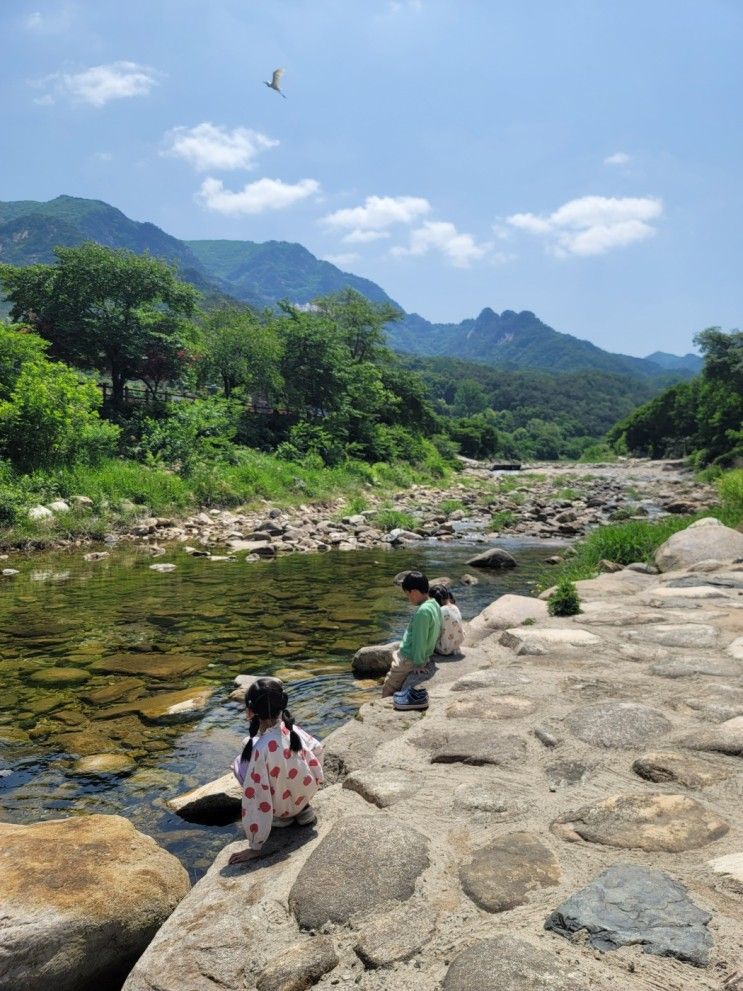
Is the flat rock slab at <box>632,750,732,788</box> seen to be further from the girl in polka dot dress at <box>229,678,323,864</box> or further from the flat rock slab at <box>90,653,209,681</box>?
the flat rock slab at <box>90,653,209,681</box>

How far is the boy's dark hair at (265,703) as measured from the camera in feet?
10.8

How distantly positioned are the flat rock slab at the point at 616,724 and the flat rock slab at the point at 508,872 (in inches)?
44.4

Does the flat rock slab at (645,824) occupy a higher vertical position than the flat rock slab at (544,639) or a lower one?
higher

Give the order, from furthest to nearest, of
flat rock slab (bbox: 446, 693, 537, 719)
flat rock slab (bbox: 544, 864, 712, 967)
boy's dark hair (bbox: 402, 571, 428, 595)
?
1. boy's dark hair (bbox: 402, 571, 428, 595)
2. flat rock slab (bbox: 446, 693, 537, 719)
3. flat rock slab (bbox: 544, 864, 712, 967)

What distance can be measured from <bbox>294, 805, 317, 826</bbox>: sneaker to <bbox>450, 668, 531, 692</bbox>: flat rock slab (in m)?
1.88

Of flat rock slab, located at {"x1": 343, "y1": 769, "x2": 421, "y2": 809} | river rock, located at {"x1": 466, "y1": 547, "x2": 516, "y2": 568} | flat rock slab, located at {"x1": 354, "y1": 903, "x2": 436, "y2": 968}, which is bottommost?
river rock, located at {"x1": 466, "y1": 547, "x2": 516, "y2": 568}

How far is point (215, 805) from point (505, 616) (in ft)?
13.1

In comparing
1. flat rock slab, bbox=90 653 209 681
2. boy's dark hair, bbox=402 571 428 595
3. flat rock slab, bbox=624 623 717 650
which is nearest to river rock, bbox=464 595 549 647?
flat rock slab, bbox=624 623 717 650

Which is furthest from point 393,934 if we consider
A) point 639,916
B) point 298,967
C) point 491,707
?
point 491,707

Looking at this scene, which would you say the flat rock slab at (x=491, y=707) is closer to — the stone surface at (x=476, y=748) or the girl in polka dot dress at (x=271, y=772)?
the stone surface at (x=476, y=748)

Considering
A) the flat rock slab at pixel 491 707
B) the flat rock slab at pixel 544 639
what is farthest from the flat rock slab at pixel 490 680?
the flat rock slab at pixel 544 639

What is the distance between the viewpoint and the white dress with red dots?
3156 millimetres

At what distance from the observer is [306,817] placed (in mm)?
3301

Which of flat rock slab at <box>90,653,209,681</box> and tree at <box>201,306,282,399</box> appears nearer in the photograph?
flat rock slab at <box>90,653,209,681</box>
